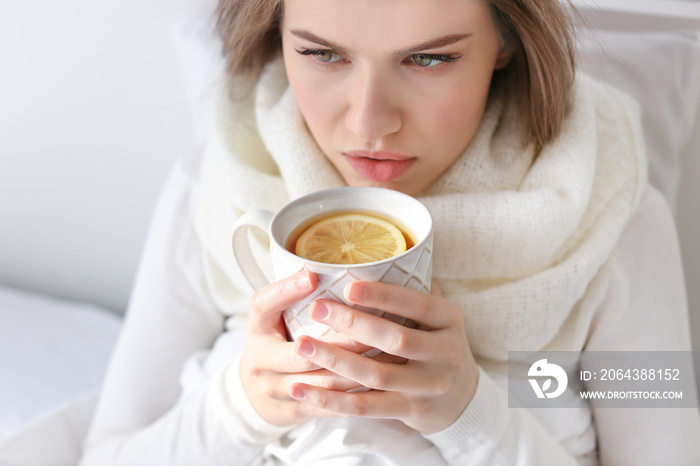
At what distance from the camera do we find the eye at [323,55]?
2.51 feet

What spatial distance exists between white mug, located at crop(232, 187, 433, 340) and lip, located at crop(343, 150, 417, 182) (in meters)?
0.14

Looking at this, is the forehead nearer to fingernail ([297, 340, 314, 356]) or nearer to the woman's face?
the woman's face

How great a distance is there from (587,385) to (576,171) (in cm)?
34

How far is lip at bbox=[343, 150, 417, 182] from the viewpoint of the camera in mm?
806

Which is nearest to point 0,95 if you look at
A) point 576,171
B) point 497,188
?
point 497,188

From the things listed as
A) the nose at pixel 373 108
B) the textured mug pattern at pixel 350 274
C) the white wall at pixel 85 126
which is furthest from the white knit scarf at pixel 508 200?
the white wall at pixel 85 126

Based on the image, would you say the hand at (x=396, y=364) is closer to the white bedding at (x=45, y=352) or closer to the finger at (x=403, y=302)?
the finger at (x=403, y=302)

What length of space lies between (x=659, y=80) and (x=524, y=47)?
1.46ft

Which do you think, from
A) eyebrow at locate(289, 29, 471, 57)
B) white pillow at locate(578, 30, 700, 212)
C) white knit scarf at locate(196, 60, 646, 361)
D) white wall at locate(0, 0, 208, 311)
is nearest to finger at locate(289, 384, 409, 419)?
white knit scarf at locate(196, 60, 646, 361)

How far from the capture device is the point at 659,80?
1.14 meters

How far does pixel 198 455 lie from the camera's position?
33.7 inches

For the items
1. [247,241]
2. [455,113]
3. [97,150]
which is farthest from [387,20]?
[97,150]

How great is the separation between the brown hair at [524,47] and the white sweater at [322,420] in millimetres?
222

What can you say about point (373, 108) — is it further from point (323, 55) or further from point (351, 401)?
point (351, 401)
